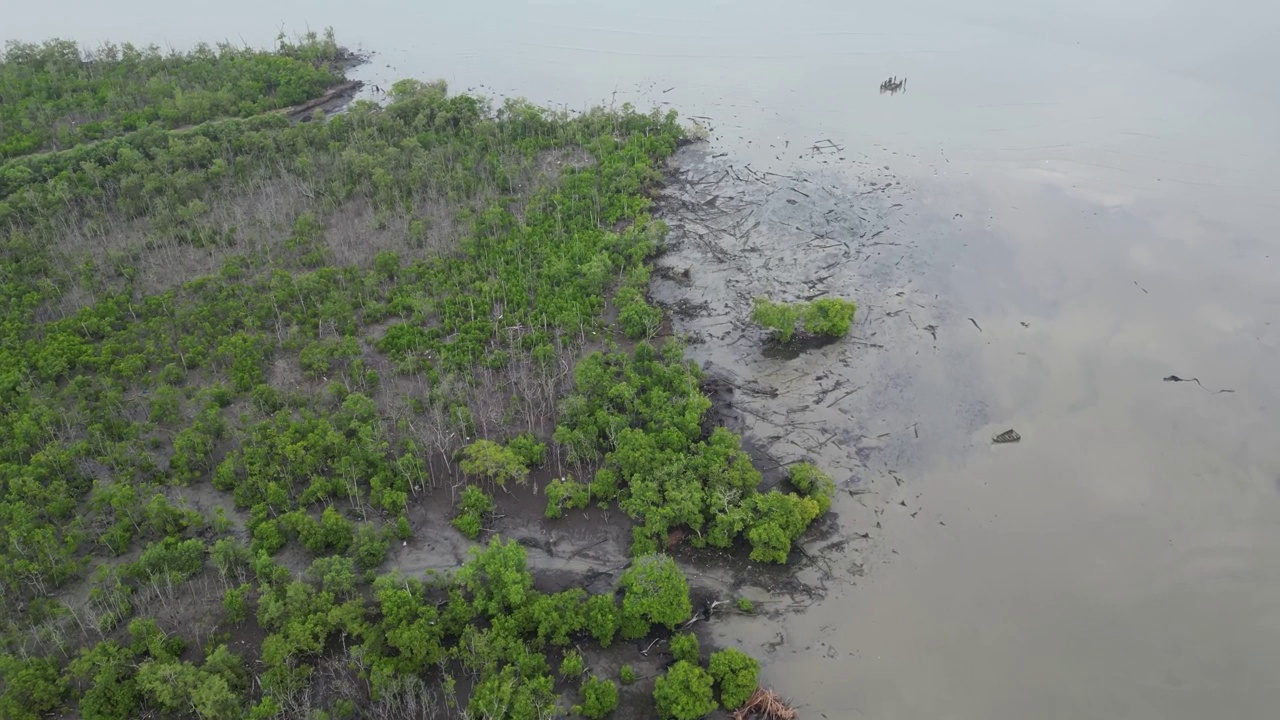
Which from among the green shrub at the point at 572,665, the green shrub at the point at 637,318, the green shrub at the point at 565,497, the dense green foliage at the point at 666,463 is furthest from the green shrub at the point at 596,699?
the green shrub at the point at 637,318

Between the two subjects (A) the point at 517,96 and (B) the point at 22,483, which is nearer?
(B) the point at 22,483

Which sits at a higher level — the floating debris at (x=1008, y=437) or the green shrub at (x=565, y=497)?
the floating debris at (x=1008, y=437)

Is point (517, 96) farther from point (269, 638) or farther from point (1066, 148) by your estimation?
point (269, 638)

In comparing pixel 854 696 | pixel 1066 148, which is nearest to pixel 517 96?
pixel 1066 148

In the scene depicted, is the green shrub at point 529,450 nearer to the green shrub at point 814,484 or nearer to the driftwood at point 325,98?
the green shrub at point 814,484

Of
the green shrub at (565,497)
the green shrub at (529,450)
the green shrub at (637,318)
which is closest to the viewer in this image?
the green shrub at (565,497)

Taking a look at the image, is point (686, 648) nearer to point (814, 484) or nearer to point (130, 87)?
point (814, 484)
